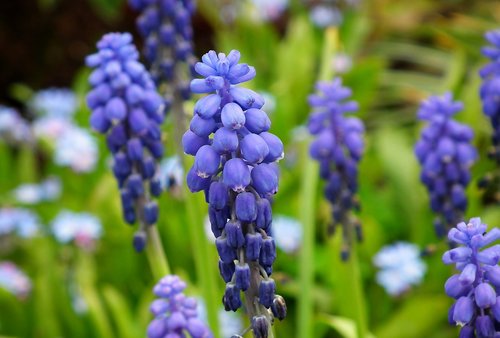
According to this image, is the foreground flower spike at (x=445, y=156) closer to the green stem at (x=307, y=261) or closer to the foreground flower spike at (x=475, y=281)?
the green stem at (x=307, y=261)

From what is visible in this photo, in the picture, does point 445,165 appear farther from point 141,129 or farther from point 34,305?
point 34,305

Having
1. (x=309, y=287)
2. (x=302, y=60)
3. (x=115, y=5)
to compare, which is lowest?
(x=309, y=287)

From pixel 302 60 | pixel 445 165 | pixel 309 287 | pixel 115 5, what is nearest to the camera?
pixel 445 165

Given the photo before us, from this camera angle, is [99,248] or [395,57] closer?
[99,248]

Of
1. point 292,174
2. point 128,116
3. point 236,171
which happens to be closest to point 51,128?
point 292,174

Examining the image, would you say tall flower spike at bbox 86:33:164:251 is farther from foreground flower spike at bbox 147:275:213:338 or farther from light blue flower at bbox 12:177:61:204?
light blue flower at bbox 12:177:61:204

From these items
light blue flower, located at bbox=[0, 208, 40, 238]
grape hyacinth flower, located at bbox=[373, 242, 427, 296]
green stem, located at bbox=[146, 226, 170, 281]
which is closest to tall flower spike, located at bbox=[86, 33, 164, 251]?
green stem, located at bbox=[146, 226, 170, 281]

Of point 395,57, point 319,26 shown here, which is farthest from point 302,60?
point 395,57
